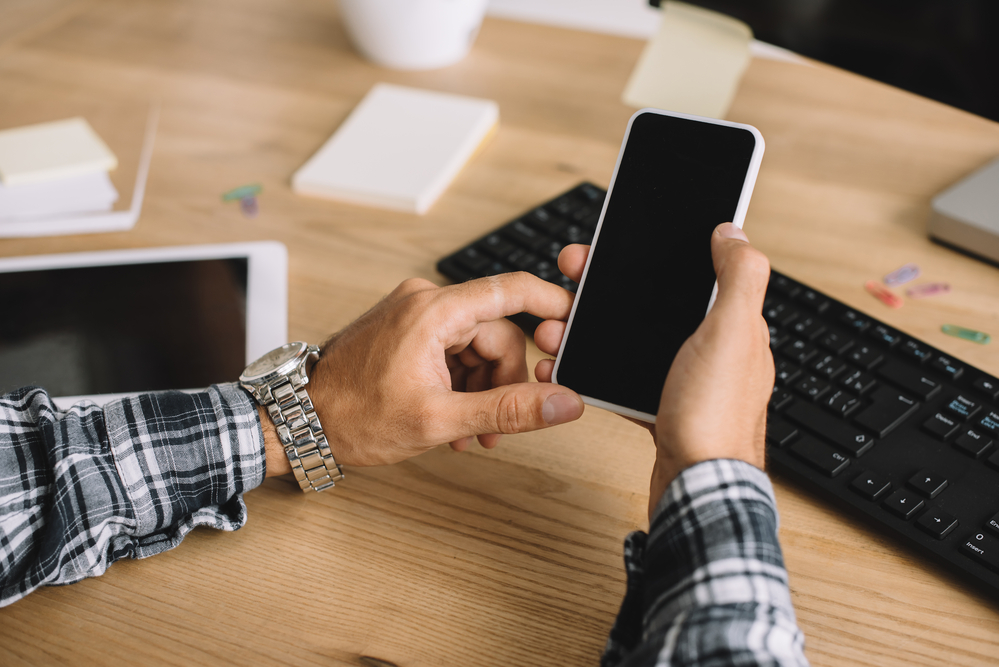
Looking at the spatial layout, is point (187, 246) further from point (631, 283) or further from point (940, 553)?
point (940, 553)

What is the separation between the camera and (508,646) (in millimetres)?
399

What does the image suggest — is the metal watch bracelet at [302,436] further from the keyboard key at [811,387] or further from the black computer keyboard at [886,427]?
the keyboard key at [811,387]

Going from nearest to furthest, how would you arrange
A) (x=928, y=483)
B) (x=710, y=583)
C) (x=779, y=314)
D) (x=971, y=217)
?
(x=710, y=583) → (x=928, y=483) → (x=779, y=314) → (x=971, y=217)

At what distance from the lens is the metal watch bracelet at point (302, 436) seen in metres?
0.48

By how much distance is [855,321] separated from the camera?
1.77 feet

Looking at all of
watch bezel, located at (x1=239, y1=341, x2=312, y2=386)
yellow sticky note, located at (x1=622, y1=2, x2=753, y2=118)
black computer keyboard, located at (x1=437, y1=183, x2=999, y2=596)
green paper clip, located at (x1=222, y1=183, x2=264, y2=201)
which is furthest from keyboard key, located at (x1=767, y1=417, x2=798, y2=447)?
green paper clip, located at (x1=222, y1=183, x2=264, y2=201)

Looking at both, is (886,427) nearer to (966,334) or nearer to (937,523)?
(937,523)

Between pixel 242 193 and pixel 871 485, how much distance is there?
0.63 meters

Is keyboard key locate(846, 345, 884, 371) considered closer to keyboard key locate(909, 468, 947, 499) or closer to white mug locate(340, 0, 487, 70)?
keyboard key locate(909, 468, 947, 499)

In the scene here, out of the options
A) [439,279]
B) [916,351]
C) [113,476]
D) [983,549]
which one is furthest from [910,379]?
[113,476]

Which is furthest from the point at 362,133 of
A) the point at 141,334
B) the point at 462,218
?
the point at 141,334

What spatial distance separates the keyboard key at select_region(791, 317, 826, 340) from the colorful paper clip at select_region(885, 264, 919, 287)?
14cm

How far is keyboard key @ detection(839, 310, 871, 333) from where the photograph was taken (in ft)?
1.76

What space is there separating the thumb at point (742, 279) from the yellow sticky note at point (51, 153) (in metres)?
0.67
